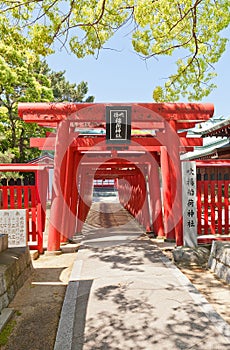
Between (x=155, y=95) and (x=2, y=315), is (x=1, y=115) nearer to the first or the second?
(x=155, y=95)

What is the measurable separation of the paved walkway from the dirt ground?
202mm

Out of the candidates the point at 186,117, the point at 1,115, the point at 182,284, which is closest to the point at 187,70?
the point at 186,117

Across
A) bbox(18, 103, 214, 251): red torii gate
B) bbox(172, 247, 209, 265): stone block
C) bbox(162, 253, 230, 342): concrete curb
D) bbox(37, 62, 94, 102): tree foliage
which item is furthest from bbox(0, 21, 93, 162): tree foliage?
bbox(37, 62, 94, 102): tree foliage

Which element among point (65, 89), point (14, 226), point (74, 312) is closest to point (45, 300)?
point (74, 312)

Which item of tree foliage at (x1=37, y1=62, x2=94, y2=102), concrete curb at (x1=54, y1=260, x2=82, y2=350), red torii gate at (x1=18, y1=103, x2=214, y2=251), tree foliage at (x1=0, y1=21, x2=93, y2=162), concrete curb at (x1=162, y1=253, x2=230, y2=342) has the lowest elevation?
concrete curb at (x1=54, y1=260, x2=82, y2=350)

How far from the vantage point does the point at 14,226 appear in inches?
280

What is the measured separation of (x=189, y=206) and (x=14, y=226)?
4.26 meters

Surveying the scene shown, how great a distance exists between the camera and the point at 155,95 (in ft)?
30.6

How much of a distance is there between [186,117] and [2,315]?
5.75m

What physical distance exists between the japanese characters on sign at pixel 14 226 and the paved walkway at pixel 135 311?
5.27 feet

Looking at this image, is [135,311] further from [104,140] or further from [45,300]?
[104,140]

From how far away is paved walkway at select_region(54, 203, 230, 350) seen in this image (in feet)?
11.0

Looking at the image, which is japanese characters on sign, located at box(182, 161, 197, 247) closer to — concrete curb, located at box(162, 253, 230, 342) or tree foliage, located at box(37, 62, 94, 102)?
concrete curb, located at box(162, 253, 230, 342)

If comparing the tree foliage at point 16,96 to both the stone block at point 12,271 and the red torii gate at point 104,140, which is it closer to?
the red torii gate at point 104,140
